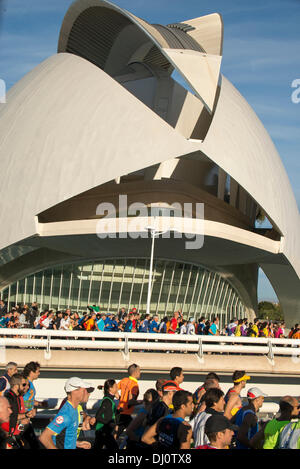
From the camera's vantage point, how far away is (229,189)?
106 feet

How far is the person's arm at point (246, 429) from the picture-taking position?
5.91 m

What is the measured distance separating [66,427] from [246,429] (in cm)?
170

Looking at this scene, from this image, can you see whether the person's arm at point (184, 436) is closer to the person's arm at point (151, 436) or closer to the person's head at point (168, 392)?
the person's arm at point (151, 436)

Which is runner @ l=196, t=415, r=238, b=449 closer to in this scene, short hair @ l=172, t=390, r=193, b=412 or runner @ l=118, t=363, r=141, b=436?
short hair @ l=172, t=390, r=193, b=412

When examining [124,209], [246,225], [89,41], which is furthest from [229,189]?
[89,41]

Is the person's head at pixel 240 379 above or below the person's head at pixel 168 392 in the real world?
above

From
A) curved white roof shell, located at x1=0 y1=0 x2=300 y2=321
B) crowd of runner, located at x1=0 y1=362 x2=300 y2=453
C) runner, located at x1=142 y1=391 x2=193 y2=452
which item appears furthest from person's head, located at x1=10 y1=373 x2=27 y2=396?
curved white roof shell, located at x1=0 y1=0 x2=300 y2=321

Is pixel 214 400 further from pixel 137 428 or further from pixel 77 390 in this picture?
pixel 77 390

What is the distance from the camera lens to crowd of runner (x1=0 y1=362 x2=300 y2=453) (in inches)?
200

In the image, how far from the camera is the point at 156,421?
5758 mm

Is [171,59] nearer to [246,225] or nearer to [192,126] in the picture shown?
[192,126]

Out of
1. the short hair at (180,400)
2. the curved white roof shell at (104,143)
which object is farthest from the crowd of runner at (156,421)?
the curved white roof shell at (104,143)

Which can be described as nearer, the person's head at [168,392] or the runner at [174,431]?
the runner at [174,431]
